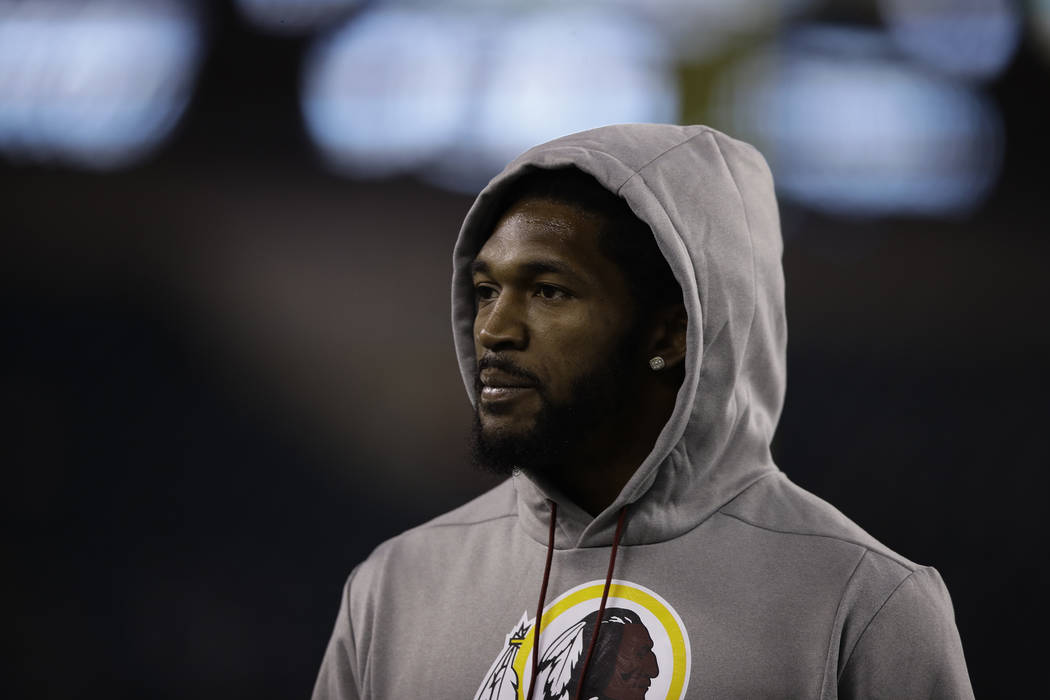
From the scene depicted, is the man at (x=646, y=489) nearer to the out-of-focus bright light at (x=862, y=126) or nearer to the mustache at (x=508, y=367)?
the mustache at (x=508, y=367)

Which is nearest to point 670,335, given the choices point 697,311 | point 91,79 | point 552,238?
point 697,311

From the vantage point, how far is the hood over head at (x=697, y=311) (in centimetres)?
127

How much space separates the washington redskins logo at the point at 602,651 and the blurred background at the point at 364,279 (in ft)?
4.23

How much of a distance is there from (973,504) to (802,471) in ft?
1.22

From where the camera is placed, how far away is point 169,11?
2604mm

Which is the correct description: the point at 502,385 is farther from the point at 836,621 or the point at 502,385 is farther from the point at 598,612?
the point at 836,621

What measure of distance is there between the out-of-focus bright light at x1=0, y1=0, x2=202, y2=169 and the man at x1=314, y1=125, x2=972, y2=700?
1.50 meters

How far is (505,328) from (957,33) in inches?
66.8

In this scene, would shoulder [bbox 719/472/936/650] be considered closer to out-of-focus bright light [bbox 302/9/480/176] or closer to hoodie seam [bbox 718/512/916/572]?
hoodie seam [bbox 718/512/916/572]

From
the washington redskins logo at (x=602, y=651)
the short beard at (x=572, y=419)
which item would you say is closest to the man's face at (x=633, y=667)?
the washington redskins logo at (x=602, y=651)

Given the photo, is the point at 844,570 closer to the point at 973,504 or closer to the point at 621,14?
the point at 973,504

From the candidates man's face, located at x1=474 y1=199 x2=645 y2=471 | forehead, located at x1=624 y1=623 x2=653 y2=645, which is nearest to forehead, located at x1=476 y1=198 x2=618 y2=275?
man's face, located at x1=474 y1=199 x2=645 y2=471

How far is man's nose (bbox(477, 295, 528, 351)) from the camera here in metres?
1.27

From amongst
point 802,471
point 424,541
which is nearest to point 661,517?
point 424,541
